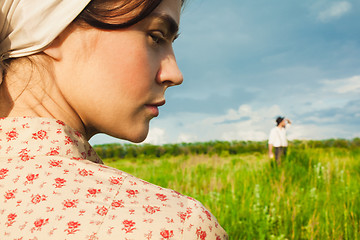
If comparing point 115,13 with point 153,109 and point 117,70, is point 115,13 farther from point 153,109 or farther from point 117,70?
point 153,109

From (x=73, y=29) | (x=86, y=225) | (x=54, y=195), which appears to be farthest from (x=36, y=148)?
(x=73, y=29)

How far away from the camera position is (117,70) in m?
1.33

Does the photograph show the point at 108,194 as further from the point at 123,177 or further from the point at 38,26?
the point at 38,26

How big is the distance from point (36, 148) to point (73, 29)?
0.51 meters

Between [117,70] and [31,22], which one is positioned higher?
[31,22]

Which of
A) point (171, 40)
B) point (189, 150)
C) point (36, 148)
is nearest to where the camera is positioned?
point (36, 148)

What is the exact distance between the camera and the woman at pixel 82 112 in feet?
3.14

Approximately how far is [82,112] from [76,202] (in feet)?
1.75

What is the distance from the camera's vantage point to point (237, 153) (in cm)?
2053

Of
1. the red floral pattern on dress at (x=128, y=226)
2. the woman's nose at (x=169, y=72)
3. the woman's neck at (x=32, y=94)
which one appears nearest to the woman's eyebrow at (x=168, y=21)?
the woman's nose at (x=169, y=72)

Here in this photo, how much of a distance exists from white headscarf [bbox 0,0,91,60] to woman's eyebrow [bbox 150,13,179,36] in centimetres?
28

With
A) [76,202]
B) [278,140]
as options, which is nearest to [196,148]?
[278,140]

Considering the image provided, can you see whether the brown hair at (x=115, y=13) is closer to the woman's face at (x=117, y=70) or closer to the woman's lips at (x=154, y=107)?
the woman's face at (x=117, y=70)

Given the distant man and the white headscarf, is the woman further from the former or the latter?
the distant man
